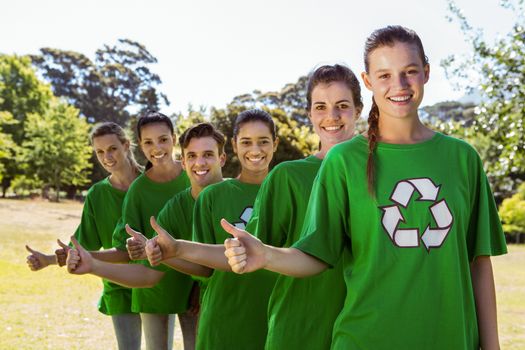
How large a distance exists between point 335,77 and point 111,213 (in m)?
2.77

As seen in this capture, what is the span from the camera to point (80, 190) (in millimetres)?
53500

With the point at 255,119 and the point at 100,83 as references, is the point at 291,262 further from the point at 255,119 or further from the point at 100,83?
the point at 100,83

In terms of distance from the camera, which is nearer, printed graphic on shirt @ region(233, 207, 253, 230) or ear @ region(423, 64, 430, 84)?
ear @ region(423, 64, 430, 84)

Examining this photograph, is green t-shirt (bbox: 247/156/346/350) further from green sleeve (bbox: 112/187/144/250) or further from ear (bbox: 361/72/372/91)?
green sleeve (bbox: 112/187/144/250)

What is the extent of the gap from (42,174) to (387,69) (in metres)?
45.8

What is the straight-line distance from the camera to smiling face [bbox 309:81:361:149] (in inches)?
136

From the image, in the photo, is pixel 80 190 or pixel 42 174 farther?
pixel 80 190

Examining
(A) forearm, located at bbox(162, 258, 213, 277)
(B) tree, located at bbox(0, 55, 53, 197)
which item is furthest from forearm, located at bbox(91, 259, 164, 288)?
(B) tree, located at bbox(0, 55, 53, 197)

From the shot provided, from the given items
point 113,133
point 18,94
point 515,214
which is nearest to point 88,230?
point 113,133

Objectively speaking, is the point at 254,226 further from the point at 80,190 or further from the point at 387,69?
the point at 80,190

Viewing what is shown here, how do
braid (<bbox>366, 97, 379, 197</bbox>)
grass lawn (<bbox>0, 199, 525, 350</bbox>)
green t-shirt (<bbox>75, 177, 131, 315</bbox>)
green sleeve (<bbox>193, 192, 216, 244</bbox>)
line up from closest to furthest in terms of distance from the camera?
braid (<bbox>366, 97, 379, 197</bbox>), green sleeve (<bbox>193, 192, 216, 244</bbox>), green t-shirt (<bbox>75, 177, 131, 315</bbox>), grass lawn (<bbox>0, 199, 525, 350</bbox>)

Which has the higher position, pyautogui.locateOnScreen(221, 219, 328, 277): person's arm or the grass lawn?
pyautogui.locateOnScreen(221, 219, 328, 277): person's arm

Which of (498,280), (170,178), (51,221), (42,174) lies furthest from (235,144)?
(42,174)

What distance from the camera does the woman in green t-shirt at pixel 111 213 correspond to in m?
5.52
